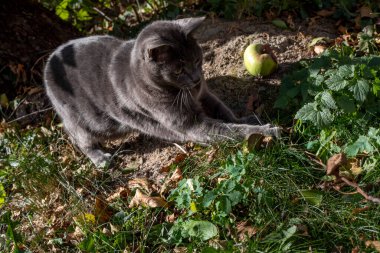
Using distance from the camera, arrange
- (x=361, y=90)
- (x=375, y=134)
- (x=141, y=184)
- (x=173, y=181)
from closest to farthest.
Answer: (x=375, y=134) → (x=361, y=90) → (x=173, y=181) → (x=141, y=184)

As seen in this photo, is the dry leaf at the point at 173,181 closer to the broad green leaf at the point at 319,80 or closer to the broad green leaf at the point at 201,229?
the broad green leaf at the point at 201,229

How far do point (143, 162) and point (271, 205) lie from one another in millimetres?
1121

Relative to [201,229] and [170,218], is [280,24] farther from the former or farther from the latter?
[201,229]

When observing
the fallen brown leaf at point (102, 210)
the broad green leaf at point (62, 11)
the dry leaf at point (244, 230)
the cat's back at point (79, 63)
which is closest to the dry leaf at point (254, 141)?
the dry leaf at point (244, 230)

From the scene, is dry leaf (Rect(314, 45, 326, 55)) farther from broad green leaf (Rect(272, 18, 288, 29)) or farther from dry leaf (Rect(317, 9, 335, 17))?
dry leaf (Rect(317, 9, 335, 17))

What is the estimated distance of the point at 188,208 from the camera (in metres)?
2.53

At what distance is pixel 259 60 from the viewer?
3.31m

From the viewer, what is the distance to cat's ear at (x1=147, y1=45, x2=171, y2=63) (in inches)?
108

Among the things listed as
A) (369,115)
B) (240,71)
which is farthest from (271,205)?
(240,71)

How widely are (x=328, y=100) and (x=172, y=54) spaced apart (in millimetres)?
921

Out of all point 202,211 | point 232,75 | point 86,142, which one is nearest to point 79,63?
point 86,142

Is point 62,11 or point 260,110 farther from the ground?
point 62,11

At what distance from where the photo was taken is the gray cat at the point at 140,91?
2846 mm

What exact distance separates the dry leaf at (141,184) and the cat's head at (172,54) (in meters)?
0.62
